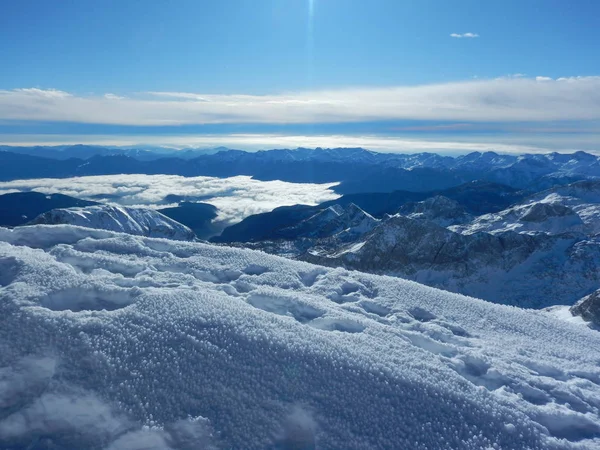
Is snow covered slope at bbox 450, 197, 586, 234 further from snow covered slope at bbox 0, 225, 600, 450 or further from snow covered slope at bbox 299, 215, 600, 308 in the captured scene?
snow covered slope at bbox 0, 225, 600, 450

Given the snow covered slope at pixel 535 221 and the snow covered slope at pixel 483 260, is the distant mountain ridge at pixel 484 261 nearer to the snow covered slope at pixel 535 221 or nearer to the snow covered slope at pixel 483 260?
the snow covered slope at pixel 483 260

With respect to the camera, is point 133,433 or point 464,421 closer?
point 133,433

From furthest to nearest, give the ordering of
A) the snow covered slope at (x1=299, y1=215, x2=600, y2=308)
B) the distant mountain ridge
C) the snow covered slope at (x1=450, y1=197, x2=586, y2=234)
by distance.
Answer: the snow covered slope at (x1=450, y1=197, x2=586, y2=234) < the snow covered slope at (x1=299, y1=215, x2=600, y2=308) < the distant mountain ridge

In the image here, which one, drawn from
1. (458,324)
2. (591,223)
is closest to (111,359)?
(458,324)

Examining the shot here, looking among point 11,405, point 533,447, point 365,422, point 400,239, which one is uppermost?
point 11,405

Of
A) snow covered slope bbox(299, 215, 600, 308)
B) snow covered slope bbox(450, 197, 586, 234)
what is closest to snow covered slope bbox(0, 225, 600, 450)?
snow covered slope bbox(299, 215, 600, 308)

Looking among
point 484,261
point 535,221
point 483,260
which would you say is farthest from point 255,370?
point 535,221

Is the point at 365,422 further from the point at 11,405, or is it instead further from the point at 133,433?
the point at 11,405

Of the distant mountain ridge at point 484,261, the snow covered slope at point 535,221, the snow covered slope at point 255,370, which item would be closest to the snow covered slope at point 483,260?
the distant mountain ridge at point 484,261

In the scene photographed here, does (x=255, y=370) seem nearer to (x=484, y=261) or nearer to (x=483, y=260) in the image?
(x=484, y=261)
